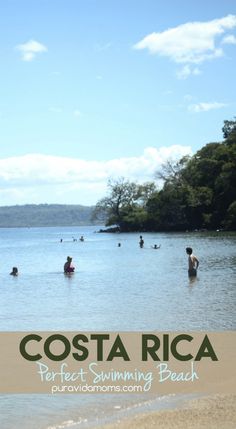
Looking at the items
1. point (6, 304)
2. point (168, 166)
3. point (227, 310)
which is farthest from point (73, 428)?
point (168, 166)

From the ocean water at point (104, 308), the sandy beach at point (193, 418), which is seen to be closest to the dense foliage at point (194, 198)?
the ocean water at point (104, 308)

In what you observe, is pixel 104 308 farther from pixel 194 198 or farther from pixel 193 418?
pixel 194 198

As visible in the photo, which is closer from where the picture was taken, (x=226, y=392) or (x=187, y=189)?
(x=226, y=392)

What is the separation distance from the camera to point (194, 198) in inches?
4473

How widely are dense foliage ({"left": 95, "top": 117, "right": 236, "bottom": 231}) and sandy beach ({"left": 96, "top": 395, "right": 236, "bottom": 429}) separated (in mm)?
90142

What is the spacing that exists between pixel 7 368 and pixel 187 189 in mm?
104822

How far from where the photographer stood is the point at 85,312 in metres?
21.2

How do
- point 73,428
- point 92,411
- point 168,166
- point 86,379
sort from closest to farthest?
point 73,428 < point 92,411 < point 86,379 < point 168,166

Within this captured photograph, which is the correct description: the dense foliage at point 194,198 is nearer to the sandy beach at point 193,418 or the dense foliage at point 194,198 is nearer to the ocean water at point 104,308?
the ocean water at point 104,308

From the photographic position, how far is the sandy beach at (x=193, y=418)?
8.69 m

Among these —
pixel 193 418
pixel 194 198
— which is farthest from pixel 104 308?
pixel 194 198

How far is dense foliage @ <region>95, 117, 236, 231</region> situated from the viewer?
349ft

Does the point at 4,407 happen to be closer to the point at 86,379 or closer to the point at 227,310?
the point at 86,379

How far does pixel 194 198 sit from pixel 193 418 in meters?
106
